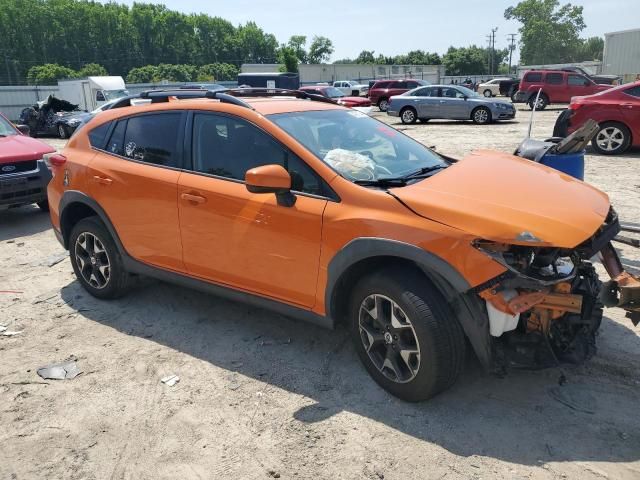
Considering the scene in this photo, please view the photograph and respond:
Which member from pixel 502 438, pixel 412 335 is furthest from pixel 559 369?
pixel 412 335

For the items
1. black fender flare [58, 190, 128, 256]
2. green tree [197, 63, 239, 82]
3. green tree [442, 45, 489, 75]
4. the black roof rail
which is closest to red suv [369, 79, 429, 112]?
the black roof rail

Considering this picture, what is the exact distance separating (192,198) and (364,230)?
55.9 inches

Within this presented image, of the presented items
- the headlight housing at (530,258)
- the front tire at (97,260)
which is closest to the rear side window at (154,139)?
the front tire at (97,260)

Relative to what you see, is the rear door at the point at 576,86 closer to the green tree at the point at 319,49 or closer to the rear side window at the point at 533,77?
the rear side window at the point at 533,77

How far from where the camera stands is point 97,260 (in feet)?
15.5

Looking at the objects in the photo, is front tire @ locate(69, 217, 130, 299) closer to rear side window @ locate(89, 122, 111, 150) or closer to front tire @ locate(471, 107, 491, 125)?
rear side window @ locate(89, 122, 111, 150)

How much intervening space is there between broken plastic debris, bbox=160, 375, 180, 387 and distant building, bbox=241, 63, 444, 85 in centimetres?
5139

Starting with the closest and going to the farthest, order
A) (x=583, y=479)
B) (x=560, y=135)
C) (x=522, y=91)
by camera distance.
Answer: (x=583, y=479), (x=560, y=135), (x=522, y=91)

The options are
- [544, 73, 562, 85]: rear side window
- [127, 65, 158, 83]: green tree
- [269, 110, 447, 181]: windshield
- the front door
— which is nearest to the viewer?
the front door

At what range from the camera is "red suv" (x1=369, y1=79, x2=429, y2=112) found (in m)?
29.0

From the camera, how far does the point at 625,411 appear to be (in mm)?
3043

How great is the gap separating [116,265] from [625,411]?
3.92 meters

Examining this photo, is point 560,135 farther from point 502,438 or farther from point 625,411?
point 502,438

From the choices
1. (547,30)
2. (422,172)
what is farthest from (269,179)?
(547,30)
